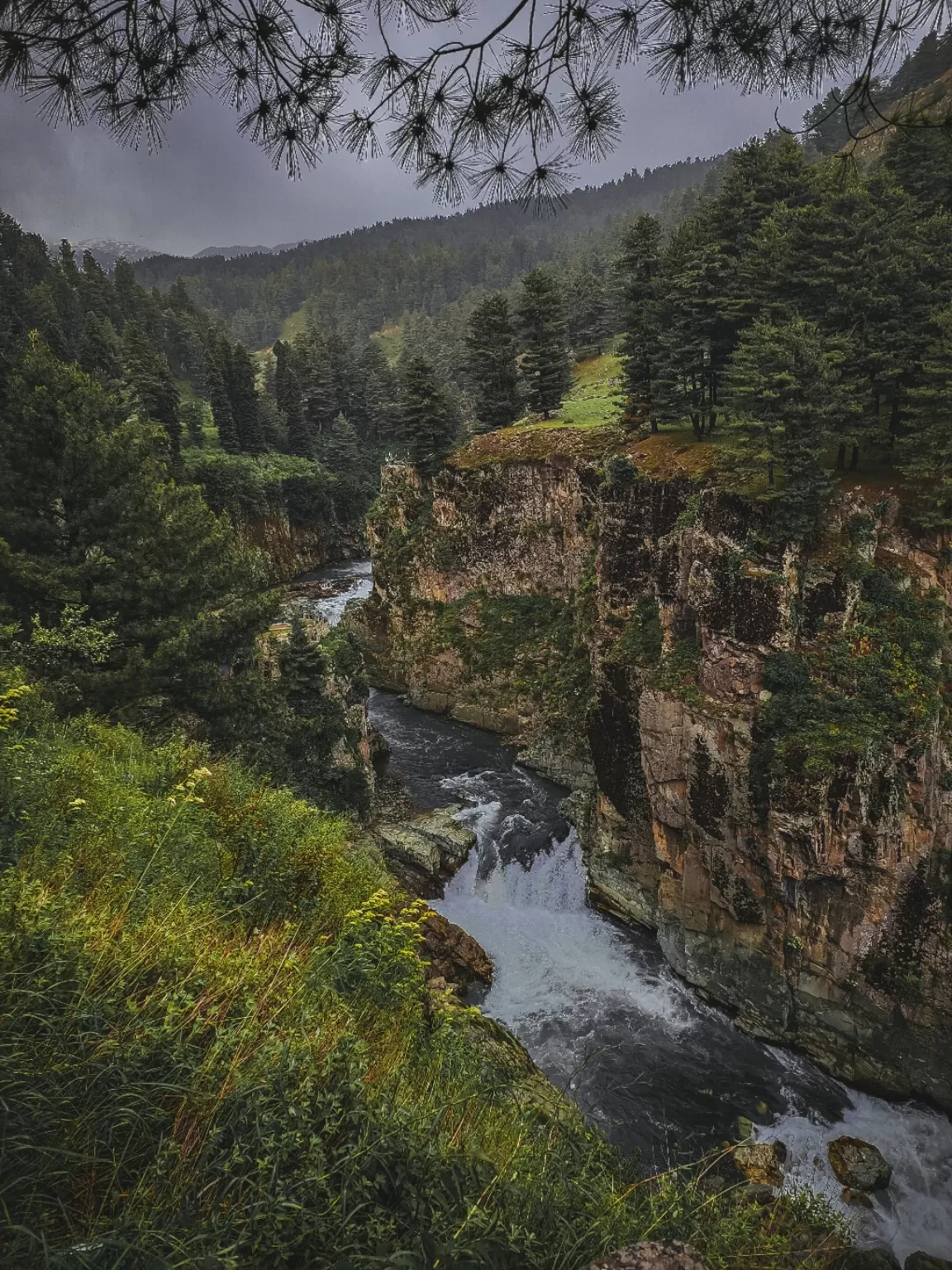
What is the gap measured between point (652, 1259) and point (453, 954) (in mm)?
14720

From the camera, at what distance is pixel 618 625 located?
974 inches

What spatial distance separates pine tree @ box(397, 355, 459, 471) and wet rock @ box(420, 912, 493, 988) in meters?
25.8

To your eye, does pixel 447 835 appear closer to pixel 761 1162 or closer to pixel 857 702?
pixel 761 1162

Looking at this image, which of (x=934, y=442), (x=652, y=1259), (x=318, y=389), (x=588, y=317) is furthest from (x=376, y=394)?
(x=652, y=1259)

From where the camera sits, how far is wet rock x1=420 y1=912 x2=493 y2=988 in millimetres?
15602

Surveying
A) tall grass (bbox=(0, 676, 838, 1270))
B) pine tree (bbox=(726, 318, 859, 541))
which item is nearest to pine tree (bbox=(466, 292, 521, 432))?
pine tree (bbox=(726, 318, 859, 541))

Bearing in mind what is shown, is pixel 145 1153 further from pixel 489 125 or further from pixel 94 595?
pixel 94 595

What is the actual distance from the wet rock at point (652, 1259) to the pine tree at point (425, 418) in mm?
35340

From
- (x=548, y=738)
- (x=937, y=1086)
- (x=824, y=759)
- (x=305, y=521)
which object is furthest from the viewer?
(x=305, y=521)

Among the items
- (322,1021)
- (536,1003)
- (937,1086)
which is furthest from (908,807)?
(322,1021)

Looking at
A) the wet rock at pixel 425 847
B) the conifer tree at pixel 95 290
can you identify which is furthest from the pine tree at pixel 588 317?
the conifer tree at pixel 95 290

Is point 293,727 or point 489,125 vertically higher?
point 489,125

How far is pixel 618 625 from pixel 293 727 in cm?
1304

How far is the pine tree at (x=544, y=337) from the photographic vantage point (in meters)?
36.4
